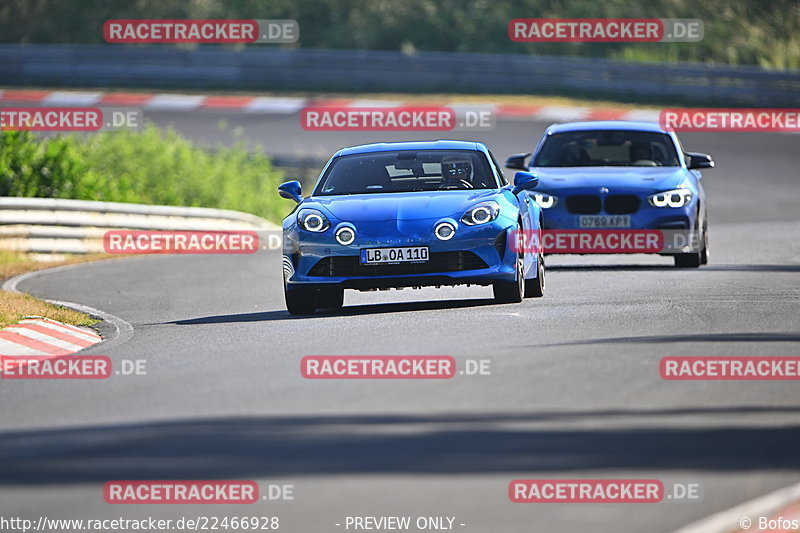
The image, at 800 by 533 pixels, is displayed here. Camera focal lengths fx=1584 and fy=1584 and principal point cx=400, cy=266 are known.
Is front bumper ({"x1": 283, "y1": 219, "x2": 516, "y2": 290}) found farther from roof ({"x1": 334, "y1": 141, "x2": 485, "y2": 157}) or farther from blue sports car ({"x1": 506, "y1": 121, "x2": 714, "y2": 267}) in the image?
blue sports car ({"x1": 506, "y1": 121, "x2": 714, "y2": 267})

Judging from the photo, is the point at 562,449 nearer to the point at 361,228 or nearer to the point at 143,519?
the point at 143,519

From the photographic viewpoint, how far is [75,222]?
21.7 meters

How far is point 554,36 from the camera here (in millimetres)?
40781

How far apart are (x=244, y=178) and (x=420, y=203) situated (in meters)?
17.1

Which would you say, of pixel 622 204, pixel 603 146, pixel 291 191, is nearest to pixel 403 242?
pixel 291 191

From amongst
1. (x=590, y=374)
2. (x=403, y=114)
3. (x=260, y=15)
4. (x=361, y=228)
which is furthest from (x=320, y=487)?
(x=260, y=15)

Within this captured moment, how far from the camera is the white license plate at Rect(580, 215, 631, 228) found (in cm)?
1669

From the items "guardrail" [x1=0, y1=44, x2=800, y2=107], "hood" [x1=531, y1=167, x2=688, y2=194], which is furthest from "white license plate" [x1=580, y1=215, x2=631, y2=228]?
"guardrail" [x1=0, y1=44, x2=800, y2=107]

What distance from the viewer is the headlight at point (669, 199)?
54.6ft

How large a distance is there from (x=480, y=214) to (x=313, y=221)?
1342mm

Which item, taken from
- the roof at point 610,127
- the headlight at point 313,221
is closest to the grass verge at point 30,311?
the headlight at point 313,221

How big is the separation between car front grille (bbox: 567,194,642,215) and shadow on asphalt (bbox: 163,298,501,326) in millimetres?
3279

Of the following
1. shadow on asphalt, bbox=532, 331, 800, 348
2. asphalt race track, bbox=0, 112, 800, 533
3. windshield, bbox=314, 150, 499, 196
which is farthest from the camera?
windshield, bbox=314, 150, 499, 196

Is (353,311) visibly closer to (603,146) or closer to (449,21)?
(603,146)
